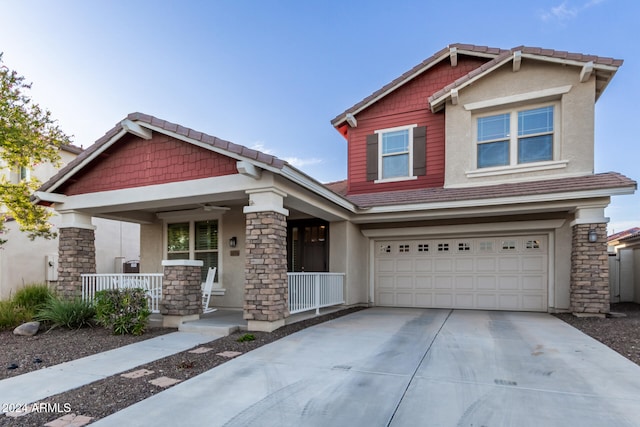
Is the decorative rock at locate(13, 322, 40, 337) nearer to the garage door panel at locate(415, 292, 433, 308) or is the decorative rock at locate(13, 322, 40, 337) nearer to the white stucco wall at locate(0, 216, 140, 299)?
the white stucco wall at locate(0, 216, 140, 299)

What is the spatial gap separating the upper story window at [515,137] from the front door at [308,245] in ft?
14.8

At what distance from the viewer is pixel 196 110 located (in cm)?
1534

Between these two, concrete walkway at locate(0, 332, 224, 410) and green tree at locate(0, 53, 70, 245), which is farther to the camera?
green tree at locate(0, 53, 70, 245)

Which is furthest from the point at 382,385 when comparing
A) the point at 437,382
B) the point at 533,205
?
the point at 533,205

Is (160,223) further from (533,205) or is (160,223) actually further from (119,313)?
(533,205)

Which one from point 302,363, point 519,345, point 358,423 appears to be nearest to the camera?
point 358,423

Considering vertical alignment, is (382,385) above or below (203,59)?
below

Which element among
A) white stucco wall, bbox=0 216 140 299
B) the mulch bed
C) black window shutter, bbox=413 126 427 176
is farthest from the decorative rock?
black window shutter, bbox=413 126 427 176

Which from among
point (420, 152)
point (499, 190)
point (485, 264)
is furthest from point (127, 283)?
point (485, 264)

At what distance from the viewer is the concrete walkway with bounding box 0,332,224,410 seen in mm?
3789

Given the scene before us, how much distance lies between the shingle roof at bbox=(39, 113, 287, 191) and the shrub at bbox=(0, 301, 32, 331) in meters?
2.56

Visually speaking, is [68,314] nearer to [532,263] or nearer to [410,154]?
[410,154]

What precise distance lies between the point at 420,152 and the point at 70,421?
30.2ft

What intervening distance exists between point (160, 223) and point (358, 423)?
8.88 m
